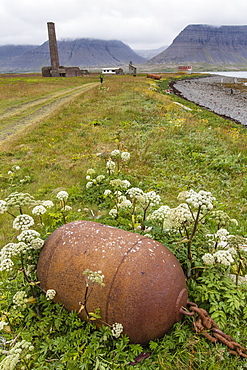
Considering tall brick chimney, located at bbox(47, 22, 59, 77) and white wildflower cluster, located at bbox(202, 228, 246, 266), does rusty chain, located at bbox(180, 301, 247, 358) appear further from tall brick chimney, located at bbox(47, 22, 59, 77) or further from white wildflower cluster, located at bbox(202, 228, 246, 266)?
tall brick chimney, located at bbox(47, 22, 59, 77)

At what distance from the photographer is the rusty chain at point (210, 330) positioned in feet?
9.01

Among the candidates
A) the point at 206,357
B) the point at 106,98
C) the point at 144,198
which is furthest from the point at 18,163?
the point at 106,98

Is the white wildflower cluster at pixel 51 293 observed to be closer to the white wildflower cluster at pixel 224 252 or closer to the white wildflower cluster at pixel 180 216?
the white wildflower cluster at pixel 180 216

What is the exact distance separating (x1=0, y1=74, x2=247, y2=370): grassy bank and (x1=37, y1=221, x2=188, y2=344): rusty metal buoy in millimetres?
216

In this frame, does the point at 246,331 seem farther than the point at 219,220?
No

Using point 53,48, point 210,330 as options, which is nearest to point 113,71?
point 53,48

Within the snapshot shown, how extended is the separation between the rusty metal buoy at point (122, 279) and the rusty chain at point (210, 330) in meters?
0.18

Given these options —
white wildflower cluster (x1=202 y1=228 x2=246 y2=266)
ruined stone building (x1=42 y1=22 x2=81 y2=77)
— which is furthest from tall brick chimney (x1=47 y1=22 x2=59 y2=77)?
white wildflower cluster (x1=202 y1=228 x2=246 y2=266)

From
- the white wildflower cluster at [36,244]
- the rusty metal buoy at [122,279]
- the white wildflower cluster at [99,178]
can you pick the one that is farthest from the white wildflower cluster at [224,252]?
the white wildflower cluster at [99,178]

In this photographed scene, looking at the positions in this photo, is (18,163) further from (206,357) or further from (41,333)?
(206,357)

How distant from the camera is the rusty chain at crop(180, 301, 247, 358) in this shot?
9.01 ft

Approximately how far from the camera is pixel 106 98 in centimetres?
2612

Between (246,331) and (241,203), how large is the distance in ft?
14.1

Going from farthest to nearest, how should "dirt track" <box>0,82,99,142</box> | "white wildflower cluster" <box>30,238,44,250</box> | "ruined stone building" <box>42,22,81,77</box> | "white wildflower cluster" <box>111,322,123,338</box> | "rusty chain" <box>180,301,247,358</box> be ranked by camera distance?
"ruined stone building" <box>42,22,81,77</box>
"dirt track" <box>0,82,99,142</box>
"white wildflower cluster" <box>30,238,44,250</box>
"rusty chain" <box>180,301,247,358</box>
"white wildflower cluster" <box>111,322,123,338</box>
